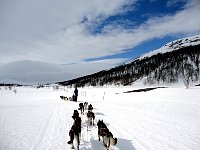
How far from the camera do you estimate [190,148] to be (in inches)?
360

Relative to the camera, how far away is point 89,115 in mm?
14156

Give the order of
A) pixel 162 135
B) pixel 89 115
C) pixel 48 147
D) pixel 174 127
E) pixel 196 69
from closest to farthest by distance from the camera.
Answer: pixel 48 147, pixel 162 135, pixel 174 127, pixel 89 115, pixel 196 69

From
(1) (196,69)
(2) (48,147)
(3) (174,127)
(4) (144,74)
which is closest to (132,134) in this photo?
(3) (174,127)

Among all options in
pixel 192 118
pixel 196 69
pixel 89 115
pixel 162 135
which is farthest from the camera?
pixel 196 69

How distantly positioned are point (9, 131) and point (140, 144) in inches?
268

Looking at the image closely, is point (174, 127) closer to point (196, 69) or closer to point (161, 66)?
point (196, 69)

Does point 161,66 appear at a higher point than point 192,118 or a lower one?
higher

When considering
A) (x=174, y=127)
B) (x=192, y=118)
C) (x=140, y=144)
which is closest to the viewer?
(x=140, y=144)

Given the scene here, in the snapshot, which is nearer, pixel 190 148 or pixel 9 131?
pixel 190 148

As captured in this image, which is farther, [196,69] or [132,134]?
[196,69]

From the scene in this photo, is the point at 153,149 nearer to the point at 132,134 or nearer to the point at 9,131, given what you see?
the point at 132,134

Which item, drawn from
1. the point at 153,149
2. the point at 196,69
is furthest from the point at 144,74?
the point at 153,149

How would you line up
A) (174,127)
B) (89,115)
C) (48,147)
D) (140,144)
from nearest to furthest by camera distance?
(48,147), (140,144), (174,127), (89,115)

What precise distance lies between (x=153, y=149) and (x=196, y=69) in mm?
112620
